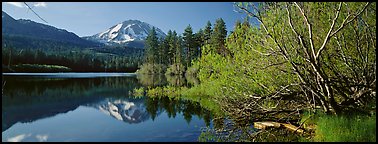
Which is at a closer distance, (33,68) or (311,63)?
(311,63)

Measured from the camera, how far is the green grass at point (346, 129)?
292 inches

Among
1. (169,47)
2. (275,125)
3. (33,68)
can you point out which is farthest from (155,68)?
(275,125)

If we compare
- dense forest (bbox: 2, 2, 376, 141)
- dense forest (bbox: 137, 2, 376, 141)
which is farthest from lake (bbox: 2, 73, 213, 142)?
dense forest (bbox: 137, 2, 376, 141)

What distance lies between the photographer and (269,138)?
31.5ft

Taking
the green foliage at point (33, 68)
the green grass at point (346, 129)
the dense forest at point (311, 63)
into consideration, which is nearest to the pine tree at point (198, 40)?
the dense forest at point (311, 63)

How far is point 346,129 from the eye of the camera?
309 inches

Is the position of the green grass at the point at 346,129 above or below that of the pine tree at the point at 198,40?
below

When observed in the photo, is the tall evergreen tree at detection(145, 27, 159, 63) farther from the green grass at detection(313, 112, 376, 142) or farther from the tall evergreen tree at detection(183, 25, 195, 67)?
the green grass at detection(313, 112, 376, 142)

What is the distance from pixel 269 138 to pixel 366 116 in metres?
2.90

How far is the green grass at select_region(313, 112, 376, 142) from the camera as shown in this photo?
7.41 meters

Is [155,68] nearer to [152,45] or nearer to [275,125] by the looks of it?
[152,45]

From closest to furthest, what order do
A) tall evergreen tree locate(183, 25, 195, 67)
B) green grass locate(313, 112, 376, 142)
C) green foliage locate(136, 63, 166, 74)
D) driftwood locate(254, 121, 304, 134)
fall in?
green grass locate(313, 112, 376, 142) < driftwood locate(254, 121, 304, 134) < tall evergreen tree locate(183, 25, 195, 67) < green foliage locate(136, 63, 166, 74)

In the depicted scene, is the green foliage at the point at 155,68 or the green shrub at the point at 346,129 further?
the green foliage at the point at 155,68

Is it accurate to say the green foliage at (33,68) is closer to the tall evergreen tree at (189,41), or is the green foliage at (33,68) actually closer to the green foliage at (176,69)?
the green foliage at (176,69)
